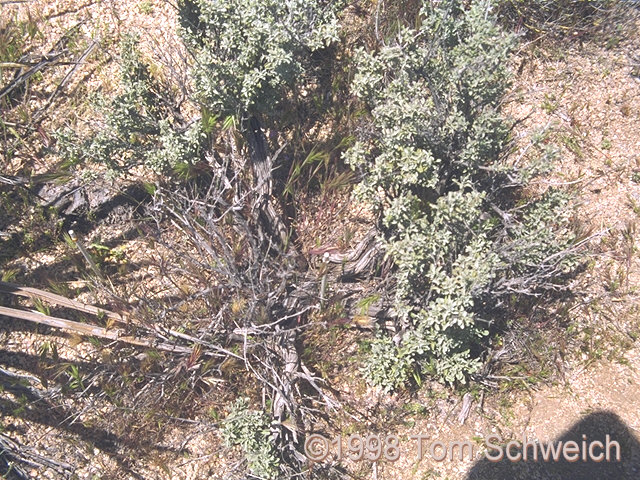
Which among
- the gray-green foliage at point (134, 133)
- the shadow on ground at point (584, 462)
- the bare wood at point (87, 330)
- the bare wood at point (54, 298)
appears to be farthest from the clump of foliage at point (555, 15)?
the bare wood at point (54, 298)

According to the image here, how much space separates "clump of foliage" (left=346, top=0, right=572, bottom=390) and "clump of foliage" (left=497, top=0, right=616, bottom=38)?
1.18 metres

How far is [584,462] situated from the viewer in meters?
3.15

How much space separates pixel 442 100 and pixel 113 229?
2571mm

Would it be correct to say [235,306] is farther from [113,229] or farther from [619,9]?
[619,9]

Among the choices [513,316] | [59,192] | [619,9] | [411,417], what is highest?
[59,192]

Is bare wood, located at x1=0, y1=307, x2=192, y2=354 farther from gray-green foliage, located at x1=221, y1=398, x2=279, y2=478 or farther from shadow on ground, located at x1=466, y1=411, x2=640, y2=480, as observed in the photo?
shadow on ground, located at x1=466, y1=411, x2=640, y2=480

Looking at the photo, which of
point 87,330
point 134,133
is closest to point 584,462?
point 87,330

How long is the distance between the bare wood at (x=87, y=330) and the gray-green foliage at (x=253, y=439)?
56 centimetres

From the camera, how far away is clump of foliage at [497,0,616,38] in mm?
4336

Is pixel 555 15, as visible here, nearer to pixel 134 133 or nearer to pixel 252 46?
pixel 252 46

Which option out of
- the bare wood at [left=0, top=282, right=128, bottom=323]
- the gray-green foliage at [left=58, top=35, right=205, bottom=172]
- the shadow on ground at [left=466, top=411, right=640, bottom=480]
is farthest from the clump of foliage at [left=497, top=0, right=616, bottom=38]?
the bare wood at [left=0, top=282, right=128, bottom=323]

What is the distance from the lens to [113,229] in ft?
13.0

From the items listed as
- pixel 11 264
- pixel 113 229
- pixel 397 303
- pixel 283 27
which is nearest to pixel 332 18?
pixel 283 27

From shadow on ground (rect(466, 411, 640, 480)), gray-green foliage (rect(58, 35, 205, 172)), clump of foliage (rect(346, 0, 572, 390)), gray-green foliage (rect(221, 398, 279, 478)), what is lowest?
shadow on ground (rect(466, 411, 640, 480))
